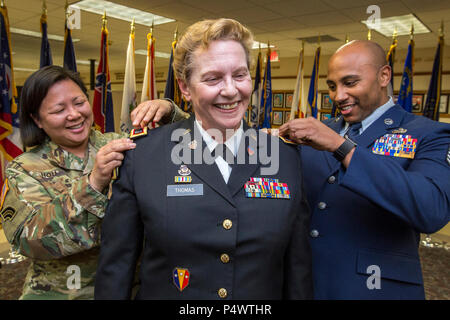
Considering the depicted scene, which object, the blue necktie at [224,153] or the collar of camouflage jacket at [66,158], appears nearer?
the blue necktie at [224,153]

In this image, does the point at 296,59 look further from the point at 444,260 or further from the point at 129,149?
the point at 129,149

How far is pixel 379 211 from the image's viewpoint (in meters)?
1.33

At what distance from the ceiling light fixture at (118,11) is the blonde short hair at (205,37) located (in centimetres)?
500

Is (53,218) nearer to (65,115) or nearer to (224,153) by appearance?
(65,115)

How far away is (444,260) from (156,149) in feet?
16.4

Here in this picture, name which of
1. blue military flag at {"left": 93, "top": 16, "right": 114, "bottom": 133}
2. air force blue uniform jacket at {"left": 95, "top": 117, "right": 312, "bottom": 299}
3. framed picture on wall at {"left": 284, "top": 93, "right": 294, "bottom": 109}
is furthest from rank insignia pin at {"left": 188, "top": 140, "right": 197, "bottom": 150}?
framed picture on wall at {"left": 284, "top": 93, "right": 294, "bottom": 109}

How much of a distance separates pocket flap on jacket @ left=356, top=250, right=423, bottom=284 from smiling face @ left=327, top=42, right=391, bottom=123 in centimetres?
60

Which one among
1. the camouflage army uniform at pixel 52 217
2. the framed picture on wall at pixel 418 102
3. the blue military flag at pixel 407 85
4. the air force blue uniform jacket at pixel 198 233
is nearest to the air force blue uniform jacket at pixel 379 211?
the air force blue uniform jacket at pixel 198 233

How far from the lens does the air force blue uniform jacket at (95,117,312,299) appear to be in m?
1.09

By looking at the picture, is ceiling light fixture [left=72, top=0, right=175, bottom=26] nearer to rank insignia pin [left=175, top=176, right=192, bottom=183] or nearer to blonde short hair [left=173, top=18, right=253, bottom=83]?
blonde short hair [left=173, top=18, right=253, bottom=83]

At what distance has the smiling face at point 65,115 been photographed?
1.49m

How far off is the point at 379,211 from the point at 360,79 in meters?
0.58

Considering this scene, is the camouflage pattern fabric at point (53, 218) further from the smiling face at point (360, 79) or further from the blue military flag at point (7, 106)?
the blue military flag at point (7, 106)

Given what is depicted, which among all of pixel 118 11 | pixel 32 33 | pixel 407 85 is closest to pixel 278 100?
pixel 407 85
